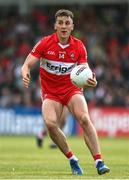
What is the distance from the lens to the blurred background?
3072 cm

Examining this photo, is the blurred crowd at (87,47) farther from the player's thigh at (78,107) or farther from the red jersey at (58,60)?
the player's thigh at (78,107)

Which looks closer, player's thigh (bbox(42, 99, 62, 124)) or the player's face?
player's thigh (bbox(42, 99, 62, 124))

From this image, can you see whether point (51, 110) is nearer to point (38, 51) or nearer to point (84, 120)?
point (84, 120)

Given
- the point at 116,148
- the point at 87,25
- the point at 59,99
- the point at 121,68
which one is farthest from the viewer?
the point at 87,25

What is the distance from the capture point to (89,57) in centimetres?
3306

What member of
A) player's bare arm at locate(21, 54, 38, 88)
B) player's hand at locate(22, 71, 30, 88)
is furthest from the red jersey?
player's hand at locate(22, 71, 30, 88)

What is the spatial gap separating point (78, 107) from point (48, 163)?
348 cm

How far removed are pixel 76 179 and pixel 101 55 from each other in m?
21.6

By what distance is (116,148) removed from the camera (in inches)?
914

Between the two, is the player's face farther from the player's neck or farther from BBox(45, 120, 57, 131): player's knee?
BBox(45, 120, 57, 131): player's knee

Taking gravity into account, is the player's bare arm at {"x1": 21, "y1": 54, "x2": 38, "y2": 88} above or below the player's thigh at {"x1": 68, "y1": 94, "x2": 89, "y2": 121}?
above

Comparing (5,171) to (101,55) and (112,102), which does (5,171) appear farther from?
(101,55)

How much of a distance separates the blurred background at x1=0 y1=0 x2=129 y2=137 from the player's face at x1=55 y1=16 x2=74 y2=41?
16937 mm

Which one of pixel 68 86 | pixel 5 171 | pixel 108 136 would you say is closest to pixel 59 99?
pixel 68 86
